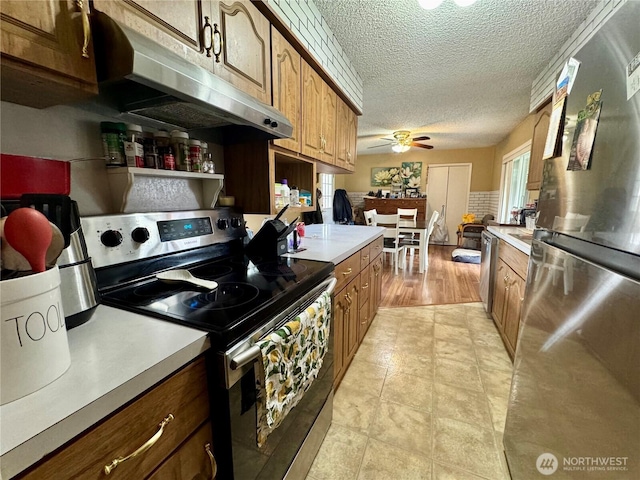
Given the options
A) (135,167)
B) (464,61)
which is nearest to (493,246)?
(464,61)

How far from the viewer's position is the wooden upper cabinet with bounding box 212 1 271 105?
3.36 feet

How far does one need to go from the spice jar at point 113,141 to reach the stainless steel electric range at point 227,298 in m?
0.20

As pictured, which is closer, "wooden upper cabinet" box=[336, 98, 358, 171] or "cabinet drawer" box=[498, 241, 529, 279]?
"cabinet drawer" box=[498, 241, 529, 279]

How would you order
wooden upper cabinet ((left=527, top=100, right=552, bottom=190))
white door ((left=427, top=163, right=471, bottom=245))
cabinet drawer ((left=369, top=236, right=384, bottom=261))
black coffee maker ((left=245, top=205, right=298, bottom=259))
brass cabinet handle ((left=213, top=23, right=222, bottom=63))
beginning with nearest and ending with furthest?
brass cabinet handle ((left=213, top=23, right=222, bottom=63))
black coffee maker ((left=245, top=205, right=298, bottom=259))
cabinet drawer ((left=369, top=236, right=384, bottom=261))
wooden upper cabinet ((left=527, top=100, right=552, bottom=190))
white door ((left=427, top=163, right=471, bottom=245))

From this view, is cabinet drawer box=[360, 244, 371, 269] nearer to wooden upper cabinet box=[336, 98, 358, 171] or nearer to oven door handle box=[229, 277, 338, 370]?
wooden upper cabinet box=[336, 98, 358, 171]

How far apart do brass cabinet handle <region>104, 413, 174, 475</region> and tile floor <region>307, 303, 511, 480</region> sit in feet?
3.05

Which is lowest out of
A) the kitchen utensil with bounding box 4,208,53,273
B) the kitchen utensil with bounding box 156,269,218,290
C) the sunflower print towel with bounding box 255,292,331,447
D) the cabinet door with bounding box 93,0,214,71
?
the sunflower print towel with bounding box 255,292,331,447

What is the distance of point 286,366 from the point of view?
782mm

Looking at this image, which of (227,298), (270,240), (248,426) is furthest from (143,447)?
(270,240)

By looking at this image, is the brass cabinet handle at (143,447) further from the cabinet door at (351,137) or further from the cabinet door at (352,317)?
the cabinet door at (351,137)

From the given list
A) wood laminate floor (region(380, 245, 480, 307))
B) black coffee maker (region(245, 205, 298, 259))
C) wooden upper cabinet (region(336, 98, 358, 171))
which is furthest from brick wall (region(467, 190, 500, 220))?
black coffee maker (region(245, 205, 298, 259))

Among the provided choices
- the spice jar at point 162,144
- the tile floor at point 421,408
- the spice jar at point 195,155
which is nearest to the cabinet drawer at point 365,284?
the tile floor at point 421,408

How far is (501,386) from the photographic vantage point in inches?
66.3

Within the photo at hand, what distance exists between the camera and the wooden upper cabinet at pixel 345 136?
7.25 feet
